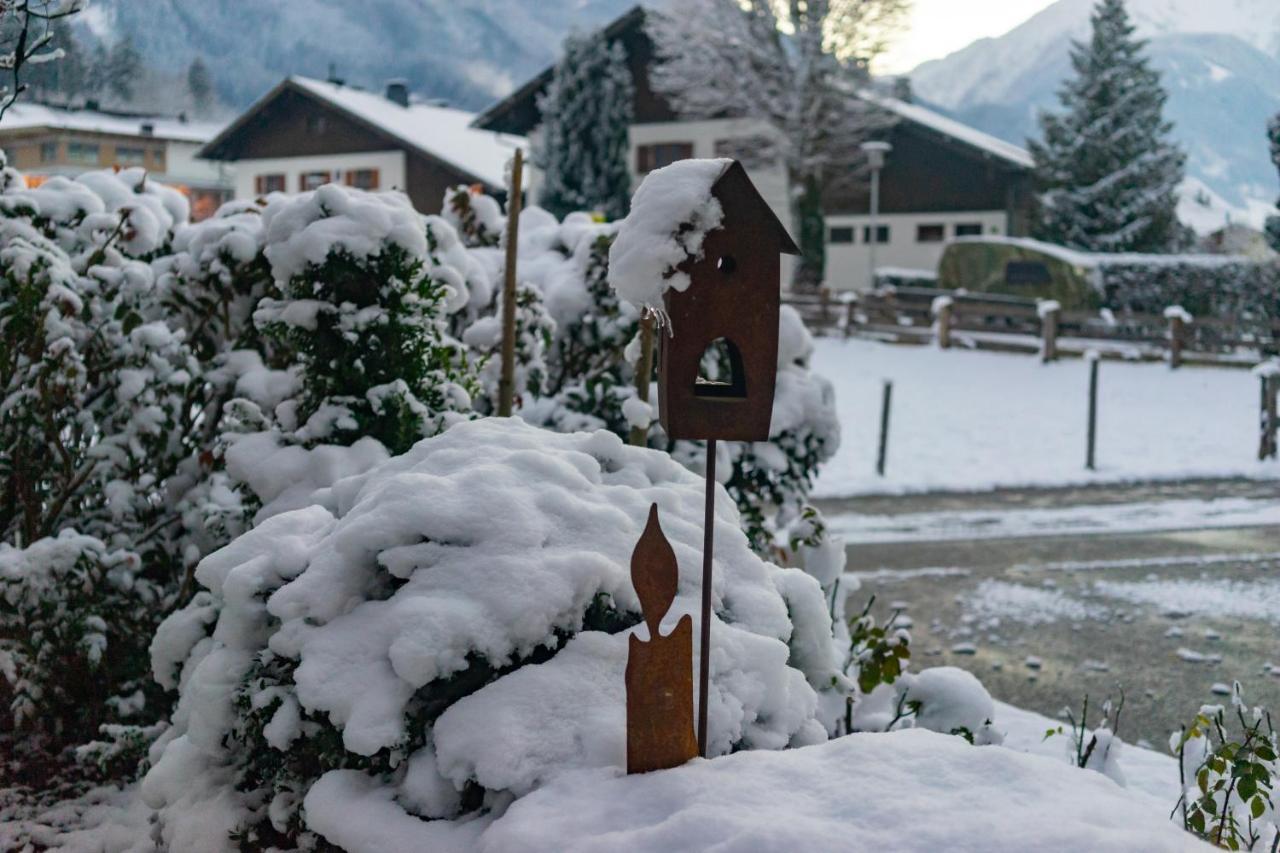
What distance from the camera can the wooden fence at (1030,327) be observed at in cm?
1895

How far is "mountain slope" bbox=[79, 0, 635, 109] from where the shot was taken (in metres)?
97.1

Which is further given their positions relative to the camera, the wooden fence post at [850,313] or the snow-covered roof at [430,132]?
the snow-covered roof at [430,132]

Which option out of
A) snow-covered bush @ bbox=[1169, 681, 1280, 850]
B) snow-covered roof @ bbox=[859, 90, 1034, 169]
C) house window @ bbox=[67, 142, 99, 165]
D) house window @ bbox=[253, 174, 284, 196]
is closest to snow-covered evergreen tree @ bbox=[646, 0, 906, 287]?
snow-covered roof @ bbox=[859, 90, 1034, 169]

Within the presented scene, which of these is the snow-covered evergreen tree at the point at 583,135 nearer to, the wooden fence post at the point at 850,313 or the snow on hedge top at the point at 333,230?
the wooden fence post at the point at 850,313

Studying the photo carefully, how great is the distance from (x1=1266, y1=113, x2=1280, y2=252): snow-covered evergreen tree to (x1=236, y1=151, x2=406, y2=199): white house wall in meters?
21.9

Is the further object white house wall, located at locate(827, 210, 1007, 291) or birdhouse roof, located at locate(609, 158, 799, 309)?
white house wall, located at locate(827, 210, 1007, 291)

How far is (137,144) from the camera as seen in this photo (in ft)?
155

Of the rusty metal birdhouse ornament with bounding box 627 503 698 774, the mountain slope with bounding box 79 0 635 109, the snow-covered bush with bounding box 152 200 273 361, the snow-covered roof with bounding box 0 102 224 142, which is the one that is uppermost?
the mountain slope with bounding box 79 0 635 109

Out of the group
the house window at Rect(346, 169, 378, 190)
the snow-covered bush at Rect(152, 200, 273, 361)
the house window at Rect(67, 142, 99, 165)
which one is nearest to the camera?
the snow-covered bush at Rect(152, 200, 273, 361)

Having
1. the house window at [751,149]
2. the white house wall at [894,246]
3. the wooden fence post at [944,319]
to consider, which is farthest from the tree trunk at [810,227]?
the wooden fence post at [944,319]

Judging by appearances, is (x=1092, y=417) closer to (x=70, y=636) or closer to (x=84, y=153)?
(x=70, y=636)

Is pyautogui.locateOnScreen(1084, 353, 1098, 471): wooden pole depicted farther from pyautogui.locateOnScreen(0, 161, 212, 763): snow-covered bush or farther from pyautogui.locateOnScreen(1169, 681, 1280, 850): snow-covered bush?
pyautogui.locateOnScreen(0, 161, 212, 763): snow-covered bush

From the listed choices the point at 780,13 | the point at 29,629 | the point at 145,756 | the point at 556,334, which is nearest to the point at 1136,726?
the point at 556,334

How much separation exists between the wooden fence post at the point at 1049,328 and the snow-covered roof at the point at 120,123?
35.2m
